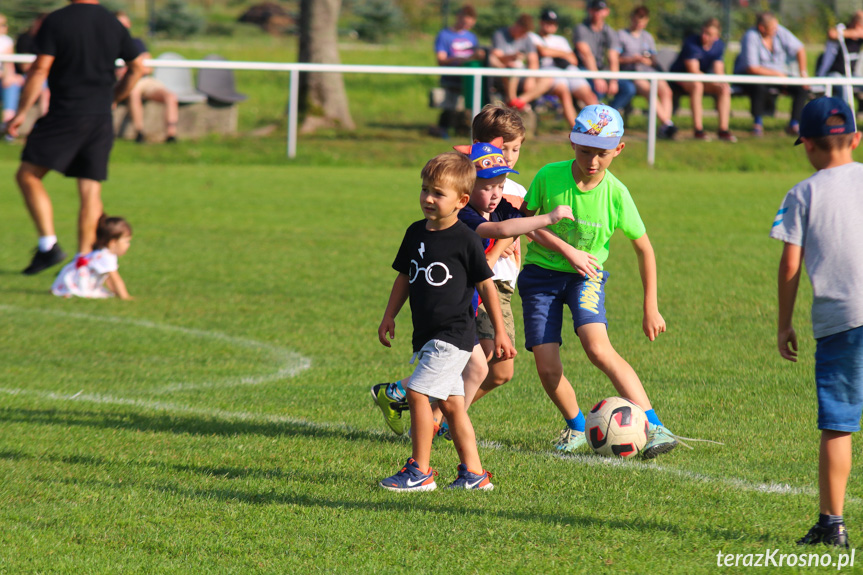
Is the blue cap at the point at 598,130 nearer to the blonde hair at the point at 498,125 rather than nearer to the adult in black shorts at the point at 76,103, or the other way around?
the blonde hair at the point at 498,125

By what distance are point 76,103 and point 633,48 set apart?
38.0 feet

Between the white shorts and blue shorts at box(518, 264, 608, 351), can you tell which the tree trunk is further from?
the white shorts

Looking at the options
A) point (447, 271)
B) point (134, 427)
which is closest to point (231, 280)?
point (134, 427)

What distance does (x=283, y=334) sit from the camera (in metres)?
7.92

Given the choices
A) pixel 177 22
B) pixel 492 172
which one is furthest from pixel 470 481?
pixel 177 22

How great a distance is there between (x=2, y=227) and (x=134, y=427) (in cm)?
861

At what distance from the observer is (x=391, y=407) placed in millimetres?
5207

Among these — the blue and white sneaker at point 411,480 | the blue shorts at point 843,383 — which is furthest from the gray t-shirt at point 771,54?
the blue shorts at point 843,383

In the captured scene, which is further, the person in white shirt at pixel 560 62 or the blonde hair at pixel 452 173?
the person in white shirt at pixel 560 62

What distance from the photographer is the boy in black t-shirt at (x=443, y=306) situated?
14.4 ft

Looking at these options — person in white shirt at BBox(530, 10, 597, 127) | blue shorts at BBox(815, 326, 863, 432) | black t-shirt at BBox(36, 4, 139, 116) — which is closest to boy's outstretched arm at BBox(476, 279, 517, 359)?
blue shorts at BBox(815, 326, 863, 432)

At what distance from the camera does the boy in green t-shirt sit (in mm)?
5027

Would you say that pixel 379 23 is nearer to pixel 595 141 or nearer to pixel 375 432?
pixel 375 432

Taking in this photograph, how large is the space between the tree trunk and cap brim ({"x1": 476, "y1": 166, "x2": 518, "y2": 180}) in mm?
16283
